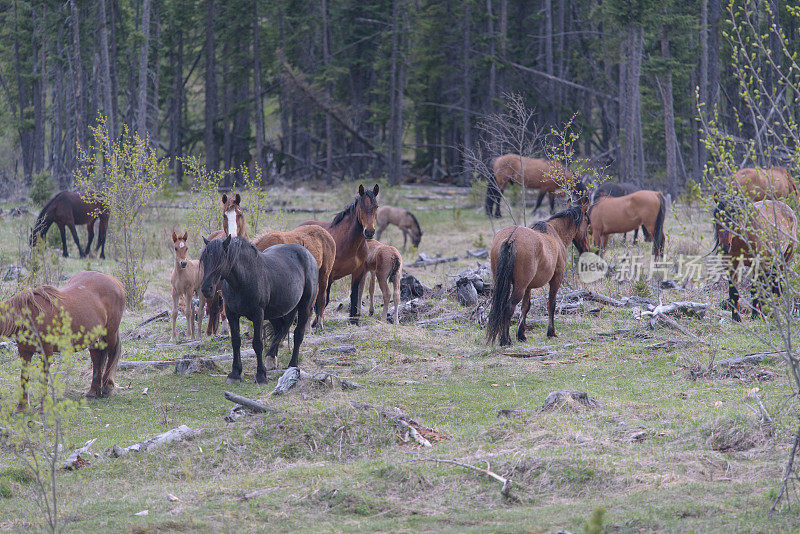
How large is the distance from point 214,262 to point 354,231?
4011 mm

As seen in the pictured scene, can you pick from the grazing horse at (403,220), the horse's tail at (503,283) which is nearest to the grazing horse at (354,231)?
the horse's tail at (503,283)

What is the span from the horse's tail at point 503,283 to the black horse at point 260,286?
2.49 m

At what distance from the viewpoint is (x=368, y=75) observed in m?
43.4

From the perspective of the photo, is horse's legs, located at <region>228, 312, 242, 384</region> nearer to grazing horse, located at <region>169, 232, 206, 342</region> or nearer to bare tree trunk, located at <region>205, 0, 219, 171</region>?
grazing horse, located at <region>169, 232, 206, 342</region>

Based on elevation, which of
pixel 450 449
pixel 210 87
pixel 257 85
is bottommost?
pixel 450 449

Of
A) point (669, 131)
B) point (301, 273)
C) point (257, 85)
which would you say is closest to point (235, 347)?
point (301, 273)

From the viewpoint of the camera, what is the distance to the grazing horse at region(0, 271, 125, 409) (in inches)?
335

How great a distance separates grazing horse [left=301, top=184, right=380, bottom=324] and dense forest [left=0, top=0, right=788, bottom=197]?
65.8ft

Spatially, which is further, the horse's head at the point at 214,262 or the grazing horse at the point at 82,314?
the horse's head at the point at 214,262

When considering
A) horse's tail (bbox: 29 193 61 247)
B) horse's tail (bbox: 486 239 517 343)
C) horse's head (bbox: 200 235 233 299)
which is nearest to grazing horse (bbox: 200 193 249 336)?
horse's head (bbox: 200 235 233 299)

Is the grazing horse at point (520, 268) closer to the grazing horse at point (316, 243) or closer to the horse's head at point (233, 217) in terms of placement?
the grazing horse at point (316, 243)

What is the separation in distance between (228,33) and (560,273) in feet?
109

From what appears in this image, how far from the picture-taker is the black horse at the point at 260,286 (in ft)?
30.5

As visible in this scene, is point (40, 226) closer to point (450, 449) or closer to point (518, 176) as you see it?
point (518, 176)
